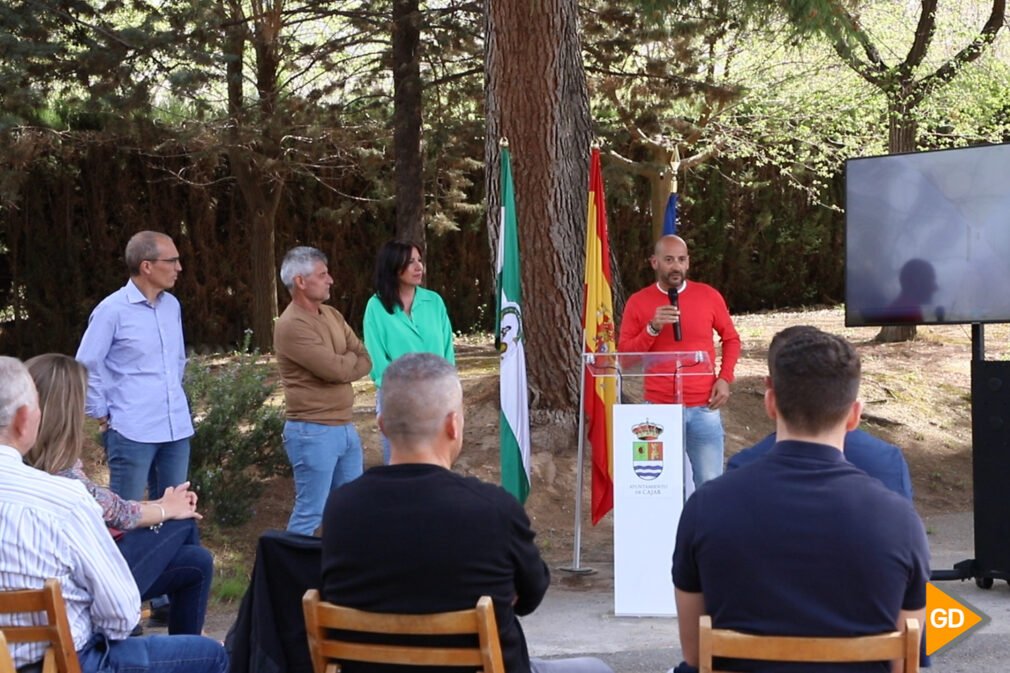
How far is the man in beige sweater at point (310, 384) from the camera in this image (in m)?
6.24

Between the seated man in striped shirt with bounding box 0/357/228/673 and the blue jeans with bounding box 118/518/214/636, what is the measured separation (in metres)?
0.73

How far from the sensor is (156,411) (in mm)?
6000

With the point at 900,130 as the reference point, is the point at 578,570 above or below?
below

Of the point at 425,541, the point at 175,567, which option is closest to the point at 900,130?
the point at 175,567

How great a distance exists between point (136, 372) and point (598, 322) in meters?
2.56

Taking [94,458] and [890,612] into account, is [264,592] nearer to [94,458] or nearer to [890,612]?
[890,612]

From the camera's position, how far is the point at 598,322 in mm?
7133

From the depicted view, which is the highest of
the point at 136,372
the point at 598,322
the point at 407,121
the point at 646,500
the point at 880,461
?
the point at 407,121

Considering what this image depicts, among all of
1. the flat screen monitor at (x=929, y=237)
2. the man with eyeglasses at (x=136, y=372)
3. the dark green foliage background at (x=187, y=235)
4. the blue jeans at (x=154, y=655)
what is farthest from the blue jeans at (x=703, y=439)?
the dark green foliage background at (x=187, y=235)

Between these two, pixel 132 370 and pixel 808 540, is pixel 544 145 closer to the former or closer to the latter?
pixel 132 370

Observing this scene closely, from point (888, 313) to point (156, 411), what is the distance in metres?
3.52

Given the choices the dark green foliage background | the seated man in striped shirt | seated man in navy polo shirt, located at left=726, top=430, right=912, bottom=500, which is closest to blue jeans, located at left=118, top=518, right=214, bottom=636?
the seated man in striped shirt

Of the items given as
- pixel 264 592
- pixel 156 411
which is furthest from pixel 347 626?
pixel 156 411

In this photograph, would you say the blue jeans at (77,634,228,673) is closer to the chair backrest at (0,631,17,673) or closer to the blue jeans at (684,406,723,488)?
the chair backrest at (0,631,17,673)
